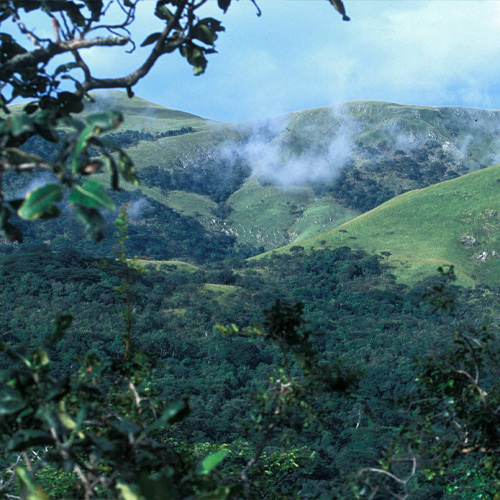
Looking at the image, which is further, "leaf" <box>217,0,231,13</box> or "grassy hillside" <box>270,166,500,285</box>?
"grassy hillside" <box>270,166,500,285</box>

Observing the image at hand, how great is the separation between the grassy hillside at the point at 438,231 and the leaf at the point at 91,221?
8235 cm

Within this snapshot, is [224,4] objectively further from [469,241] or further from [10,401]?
[469,241]

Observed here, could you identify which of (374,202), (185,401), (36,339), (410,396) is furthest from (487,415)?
(374,202)

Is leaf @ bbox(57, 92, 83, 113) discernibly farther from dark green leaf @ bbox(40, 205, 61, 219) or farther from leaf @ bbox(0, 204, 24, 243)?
dark green leaf @ bbox(40, 205, 61, 219)

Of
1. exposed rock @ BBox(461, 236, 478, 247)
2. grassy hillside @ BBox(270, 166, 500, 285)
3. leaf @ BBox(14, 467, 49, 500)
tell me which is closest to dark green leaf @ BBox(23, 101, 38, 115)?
leaf @ BBox(14, 467, 49, 500)

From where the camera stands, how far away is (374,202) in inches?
5458

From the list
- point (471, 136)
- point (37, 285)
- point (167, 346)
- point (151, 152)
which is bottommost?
point (167, 346)

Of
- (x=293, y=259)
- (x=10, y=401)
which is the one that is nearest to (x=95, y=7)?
(x=10, y=401)

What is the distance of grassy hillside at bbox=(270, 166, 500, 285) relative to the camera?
84.9 m

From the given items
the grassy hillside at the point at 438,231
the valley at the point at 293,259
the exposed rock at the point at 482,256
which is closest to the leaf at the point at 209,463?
the valley at the point at 293,259

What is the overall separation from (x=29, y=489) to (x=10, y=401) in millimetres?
379

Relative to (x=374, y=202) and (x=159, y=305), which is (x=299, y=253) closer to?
(x=159, y=305)

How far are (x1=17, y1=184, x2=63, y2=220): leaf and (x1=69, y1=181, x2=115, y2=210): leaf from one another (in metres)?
0.06

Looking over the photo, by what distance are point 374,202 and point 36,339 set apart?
99.0 metres
